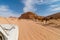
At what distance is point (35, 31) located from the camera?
8.23m

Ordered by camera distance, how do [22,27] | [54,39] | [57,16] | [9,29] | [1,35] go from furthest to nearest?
[57,16] < [22,27] < [54,39] < [9,29] < [1,35]

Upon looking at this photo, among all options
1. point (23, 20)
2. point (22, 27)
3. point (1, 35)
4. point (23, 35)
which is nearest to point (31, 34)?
point (23, 35)

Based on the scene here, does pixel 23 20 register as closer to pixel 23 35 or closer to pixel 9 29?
pixel 23 35

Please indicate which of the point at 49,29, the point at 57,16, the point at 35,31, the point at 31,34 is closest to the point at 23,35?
the point at 31,34

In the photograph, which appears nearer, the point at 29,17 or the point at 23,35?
the point at 23,35

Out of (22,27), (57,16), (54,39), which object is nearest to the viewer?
(54,39)

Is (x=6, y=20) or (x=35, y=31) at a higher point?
(x=6, y=20)

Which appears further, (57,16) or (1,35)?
(57,16)

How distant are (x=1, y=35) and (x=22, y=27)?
4.05m

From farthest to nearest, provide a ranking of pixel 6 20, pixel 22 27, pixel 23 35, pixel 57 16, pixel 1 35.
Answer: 1. pixel 6 20
2. pixel 57 16
3. pixel 22 27
4. pixel 23 35
5. pixel 1 35

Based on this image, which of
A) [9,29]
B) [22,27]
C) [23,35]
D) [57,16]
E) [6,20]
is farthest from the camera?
[6,20]

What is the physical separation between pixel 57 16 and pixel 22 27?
217 centimetres

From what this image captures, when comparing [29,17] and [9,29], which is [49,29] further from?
[9,29]

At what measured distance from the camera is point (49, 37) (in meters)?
7.24
